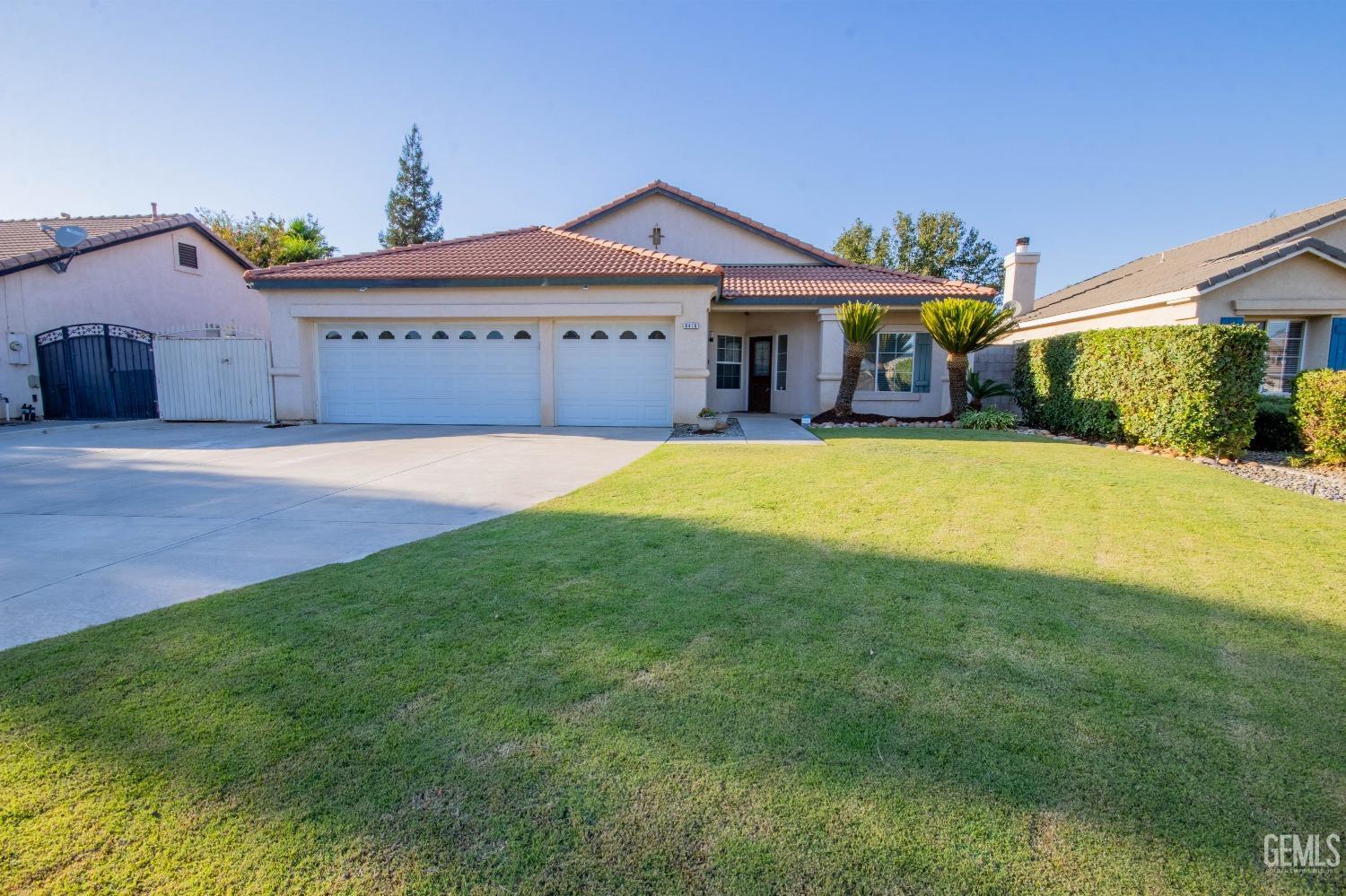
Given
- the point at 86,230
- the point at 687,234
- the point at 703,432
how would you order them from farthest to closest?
the point at 687,234 → the point at 86,230 → the point at 703,432

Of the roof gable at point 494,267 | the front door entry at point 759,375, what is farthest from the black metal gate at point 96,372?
the front door entry at point 759,375

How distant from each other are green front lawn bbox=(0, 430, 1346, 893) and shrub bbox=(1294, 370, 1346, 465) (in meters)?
6.75

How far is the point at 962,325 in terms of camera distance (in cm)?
1419

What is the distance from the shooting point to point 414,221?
4409cm

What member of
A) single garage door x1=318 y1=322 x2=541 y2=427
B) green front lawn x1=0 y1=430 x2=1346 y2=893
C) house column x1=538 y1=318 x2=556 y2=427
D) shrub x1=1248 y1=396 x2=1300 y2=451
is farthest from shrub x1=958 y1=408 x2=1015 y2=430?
green front lawn x1=0 y1=430 x2=1346 y2=893

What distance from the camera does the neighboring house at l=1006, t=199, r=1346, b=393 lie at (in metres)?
→ 14.2

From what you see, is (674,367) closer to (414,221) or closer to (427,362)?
(427,362)

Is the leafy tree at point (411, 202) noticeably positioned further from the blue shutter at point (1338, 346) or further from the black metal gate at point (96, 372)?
the blue shutter at point (1338, 346)

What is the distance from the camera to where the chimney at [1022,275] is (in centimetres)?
2155

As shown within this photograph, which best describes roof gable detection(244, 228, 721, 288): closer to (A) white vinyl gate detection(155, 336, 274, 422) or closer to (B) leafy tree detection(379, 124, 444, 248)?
(A) white vinyl gate detection(155, 336, 274, 422)

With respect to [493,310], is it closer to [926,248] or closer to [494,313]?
[494,313]

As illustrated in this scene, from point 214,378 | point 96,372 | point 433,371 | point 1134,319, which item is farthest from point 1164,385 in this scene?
point 96,372

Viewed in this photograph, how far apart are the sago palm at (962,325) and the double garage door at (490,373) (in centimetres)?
613

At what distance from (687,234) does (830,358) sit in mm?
6544
